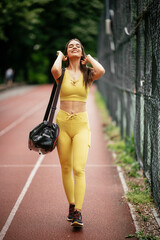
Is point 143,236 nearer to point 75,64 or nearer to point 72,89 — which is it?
point 72,89

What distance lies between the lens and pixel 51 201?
5.39 metres

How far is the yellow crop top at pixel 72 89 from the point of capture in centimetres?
430

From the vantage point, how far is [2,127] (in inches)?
520

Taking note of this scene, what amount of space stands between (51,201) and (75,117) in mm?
1671

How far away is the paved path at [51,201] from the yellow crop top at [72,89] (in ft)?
5.14

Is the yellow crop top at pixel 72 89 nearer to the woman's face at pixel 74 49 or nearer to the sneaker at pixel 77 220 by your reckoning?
the woman's face at pixel 74 49

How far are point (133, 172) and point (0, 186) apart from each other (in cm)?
233

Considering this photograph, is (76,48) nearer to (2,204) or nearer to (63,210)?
(63,210)

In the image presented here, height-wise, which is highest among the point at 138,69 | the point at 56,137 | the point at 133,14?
the point at 133,14

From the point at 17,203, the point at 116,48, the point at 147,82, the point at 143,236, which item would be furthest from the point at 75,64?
the point at 116,48

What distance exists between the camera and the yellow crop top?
4.30 meters

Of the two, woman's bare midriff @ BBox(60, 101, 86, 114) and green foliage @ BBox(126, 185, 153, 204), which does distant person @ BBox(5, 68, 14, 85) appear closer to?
green foliage @ BBox(126, 185, 153, 204)

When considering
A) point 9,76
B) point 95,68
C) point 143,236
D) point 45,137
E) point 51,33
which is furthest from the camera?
point 51,33

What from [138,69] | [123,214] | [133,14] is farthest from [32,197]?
[133,14]
